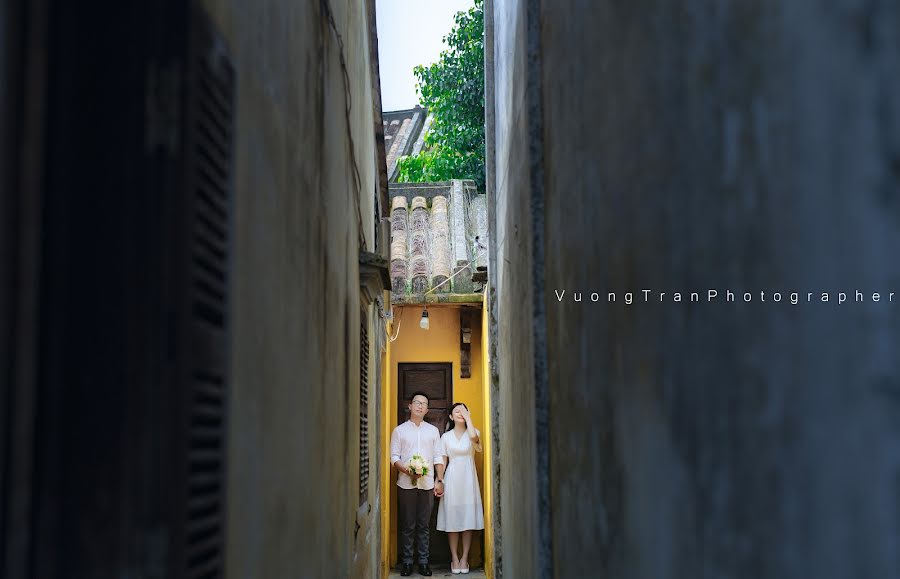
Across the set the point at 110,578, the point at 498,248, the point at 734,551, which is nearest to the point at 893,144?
the point at 734,551

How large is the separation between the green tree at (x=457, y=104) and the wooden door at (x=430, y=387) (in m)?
5.81

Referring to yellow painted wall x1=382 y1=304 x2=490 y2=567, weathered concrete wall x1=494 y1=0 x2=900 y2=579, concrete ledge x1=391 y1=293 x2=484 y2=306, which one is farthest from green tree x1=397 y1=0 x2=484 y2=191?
weathered concrete wall x1=494 y1=0 x2=900 y2=579

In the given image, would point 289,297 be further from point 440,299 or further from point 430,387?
point 430,387

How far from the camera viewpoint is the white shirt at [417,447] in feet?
37.4

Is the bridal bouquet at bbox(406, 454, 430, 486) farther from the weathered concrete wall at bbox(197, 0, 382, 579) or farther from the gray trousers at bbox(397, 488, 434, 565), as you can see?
the weathered concrete wall at bbox(197, 0, 382, 579)

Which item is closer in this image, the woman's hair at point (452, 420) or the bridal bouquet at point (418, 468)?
the bridal bouquet at point (418, 468)

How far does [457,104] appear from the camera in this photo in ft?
59.4

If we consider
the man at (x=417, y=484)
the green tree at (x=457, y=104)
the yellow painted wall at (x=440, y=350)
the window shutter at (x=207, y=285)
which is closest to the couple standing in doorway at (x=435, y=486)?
the man at (x=417, y=484)

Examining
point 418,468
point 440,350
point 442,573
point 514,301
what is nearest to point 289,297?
point 514,301

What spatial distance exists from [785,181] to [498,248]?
571 centimetres

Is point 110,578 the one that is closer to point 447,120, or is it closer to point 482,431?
point 482,431

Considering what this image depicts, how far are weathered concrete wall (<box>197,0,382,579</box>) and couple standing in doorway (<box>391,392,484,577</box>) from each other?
578cm

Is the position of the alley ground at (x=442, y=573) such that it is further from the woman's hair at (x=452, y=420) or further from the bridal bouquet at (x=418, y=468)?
the woman's hair at (x=452, y=420)

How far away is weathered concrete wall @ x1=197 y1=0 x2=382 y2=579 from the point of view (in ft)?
7.54
